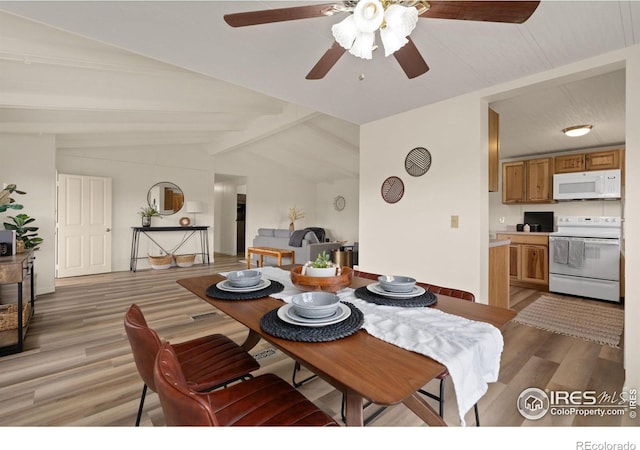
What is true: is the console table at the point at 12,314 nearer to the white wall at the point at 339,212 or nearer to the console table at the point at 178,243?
the console table at the point at 178,243

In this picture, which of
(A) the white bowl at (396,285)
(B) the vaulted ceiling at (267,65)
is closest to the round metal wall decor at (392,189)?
(B) the vaulted ceiling at (267,65)

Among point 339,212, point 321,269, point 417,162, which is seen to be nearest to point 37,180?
point 321,269

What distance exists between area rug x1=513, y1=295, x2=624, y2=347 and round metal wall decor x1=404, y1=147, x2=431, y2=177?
6.37ft

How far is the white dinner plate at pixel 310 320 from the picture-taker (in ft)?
3.35

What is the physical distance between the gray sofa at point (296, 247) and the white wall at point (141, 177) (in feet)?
4.52

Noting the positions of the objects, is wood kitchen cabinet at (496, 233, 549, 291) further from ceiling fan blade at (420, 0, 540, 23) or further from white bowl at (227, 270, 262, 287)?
white bowl at (227, 270, 262, 287)

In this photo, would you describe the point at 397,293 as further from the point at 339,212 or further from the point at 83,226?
the point at 339,212

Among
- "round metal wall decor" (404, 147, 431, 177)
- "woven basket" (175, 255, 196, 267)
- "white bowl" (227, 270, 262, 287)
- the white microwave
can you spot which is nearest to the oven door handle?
the white microwave

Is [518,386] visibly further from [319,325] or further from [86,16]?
[86,16]

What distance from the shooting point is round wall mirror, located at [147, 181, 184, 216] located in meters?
6.12

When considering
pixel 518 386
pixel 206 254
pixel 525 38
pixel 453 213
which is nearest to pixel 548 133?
pixel 453 213

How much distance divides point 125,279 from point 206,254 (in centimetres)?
192
